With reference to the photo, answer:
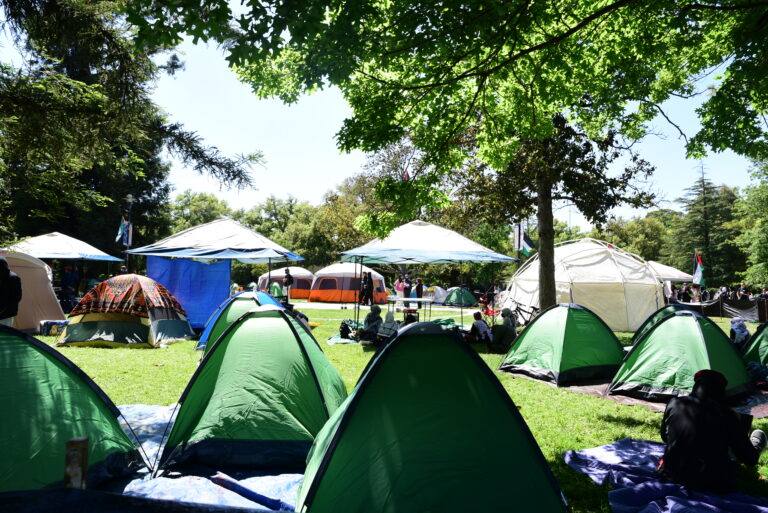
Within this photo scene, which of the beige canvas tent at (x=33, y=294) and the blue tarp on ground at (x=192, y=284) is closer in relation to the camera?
the beige canvas tent at (x=33, y=294)

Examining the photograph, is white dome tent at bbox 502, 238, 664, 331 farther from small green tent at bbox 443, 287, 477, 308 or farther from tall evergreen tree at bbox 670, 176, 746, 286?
tall evergreen tree at bbox 670, 176, 746, 286

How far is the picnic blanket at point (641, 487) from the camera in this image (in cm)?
393

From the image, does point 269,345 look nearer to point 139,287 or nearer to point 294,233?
point 139,287

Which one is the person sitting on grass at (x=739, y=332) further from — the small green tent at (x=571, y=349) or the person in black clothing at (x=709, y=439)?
the person in black clothing at (x=709, y=439)

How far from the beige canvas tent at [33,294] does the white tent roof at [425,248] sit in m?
8.52

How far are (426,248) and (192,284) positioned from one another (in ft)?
23.5

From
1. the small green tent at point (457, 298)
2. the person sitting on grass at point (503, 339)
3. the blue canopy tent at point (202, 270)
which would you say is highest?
the blue canopy tent at point (202, 270)

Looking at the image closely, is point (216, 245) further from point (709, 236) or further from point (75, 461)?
point (709, 236)

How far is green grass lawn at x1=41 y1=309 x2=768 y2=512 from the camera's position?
4.89 m

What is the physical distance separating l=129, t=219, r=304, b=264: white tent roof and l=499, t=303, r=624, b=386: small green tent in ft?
24.9

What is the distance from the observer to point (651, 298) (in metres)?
18.1

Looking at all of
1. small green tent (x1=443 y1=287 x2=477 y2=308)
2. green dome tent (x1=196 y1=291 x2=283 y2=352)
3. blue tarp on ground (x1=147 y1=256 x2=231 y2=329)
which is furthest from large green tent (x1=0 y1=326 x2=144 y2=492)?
small green tent (x1=443 y1=287 x2=477 y2=308)

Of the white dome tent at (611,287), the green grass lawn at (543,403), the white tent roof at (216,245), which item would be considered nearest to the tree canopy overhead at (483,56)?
the green grass lawn at (543,403)

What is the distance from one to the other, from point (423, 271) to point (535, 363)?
33396 millimetres
